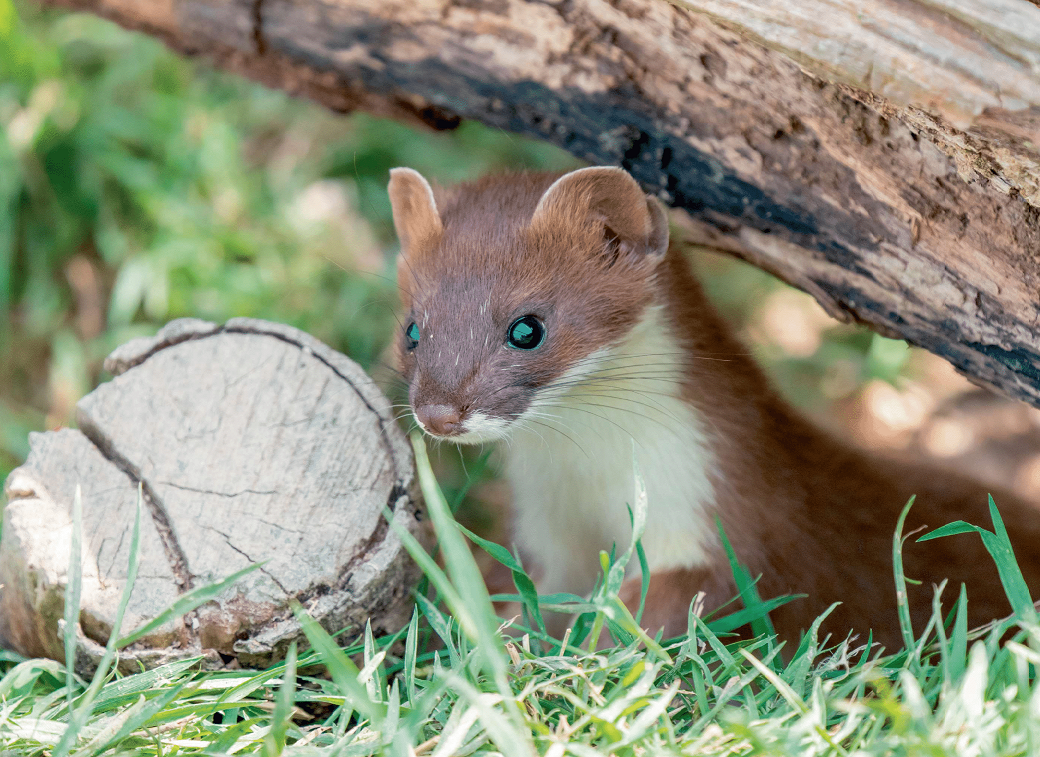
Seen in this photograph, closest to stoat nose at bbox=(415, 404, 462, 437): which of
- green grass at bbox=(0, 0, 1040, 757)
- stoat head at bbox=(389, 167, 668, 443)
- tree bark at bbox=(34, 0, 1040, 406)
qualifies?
stoat head at bbox=(389, 167, 668, 443)

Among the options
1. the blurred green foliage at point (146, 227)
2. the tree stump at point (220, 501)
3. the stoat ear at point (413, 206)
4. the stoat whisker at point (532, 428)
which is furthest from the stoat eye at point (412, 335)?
the blurred green foliage at point (146, 227)

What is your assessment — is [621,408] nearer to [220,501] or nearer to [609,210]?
[609,210]

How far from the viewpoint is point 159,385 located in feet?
8.17

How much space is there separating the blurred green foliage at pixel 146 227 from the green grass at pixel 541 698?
6.63 feet

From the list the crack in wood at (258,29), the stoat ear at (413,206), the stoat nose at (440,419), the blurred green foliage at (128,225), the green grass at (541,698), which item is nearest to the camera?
the green grass at (541,698)

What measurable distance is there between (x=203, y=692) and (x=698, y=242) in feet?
6.14

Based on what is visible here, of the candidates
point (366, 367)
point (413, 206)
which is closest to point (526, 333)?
point (413, 206)

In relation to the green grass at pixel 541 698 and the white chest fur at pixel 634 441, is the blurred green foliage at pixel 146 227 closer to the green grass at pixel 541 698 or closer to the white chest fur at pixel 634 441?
the white chest fur at pixel 634 441

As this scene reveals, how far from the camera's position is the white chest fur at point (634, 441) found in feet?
8.36

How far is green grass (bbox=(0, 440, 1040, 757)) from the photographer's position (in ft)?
5.14

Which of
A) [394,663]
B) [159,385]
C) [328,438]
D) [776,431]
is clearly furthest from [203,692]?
[776,431]

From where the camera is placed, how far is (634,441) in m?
2.52

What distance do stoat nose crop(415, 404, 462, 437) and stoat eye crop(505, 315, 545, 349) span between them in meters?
0.26

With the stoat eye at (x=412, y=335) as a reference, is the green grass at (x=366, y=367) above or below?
below
